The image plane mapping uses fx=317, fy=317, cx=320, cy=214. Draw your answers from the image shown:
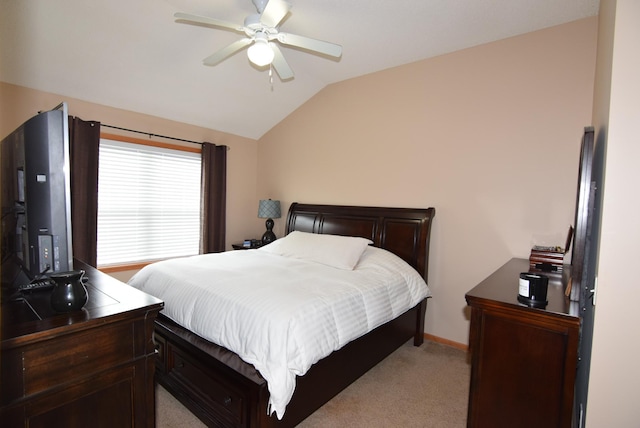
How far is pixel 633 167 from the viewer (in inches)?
47.8

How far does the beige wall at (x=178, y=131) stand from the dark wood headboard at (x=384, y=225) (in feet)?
3.67

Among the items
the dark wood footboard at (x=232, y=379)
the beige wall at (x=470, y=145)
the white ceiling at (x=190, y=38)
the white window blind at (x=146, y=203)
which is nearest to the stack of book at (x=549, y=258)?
the beige wall at (x=470, y=145)

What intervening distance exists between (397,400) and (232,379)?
124cm

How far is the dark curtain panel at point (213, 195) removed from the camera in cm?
421

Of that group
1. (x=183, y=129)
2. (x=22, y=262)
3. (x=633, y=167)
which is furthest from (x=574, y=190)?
(x=183, y=129)

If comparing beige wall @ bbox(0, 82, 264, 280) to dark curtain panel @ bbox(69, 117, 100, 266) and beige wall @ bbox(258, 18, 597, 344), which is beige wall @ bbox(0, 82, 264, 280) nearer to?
dark curtain panel @ bbox(69, 117, 100, 266)

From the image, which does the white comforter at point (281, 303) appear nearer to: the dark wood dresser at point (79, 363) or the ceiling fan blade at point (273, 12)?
the dark wood dresser at point (79, 363)

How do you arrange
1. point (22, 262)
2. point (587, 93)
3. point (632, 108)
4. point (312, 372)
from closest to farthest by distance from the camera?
point (632, 108) → point (22, 262) → point (312, 372) → point (587, 93)

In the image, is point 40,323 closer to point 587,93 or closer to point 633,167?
point 633,167

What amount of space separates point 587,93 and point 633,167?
1.77 metres

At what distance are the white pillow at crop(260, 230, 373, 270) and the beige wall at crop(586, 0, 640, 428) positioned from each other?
179cm

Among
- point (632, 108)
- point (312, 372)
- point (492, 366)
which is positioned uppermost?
point (632, 108)

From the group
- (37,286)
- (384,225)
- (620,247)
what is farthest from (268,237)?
(620,247)

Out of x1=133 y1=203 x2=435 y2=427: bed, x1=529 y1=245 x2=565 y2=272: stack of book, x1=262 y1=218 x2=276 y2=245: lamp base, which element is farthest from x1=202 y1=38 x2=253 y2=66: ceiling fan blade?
x1=529 y1=245 x2=565 y2=272: stack of book
